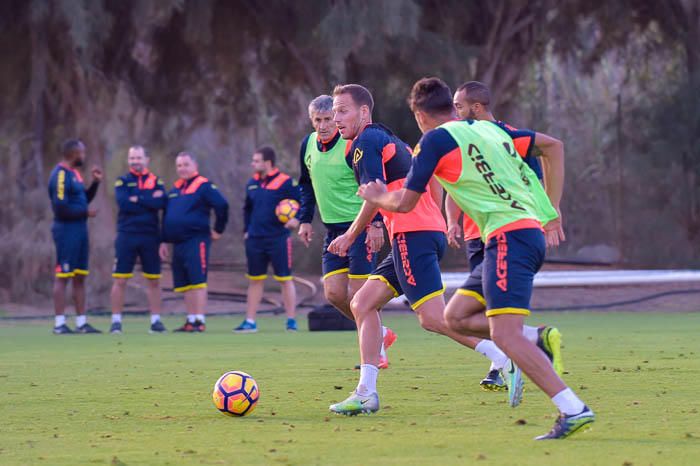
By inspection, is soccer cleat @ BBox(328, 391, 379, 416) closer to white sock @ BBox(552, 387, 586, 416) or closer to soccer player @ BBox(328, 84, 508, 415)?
soccer player @ BBox(328, 84, 508, 415)

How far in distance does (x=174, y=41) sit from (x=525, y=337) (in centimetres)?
1781

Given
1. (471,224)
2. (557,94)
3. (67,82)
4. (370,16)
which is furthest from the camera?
(557,94)

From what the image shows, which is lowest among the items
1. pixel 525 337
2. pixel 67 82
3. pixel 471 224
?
pixel 525 337

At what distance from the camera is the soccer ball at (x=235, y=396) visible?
24.5 ft

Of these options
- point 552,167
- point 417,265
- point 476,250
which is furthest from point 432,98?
point 476,250

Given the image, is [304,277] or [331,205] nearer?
[331,205]

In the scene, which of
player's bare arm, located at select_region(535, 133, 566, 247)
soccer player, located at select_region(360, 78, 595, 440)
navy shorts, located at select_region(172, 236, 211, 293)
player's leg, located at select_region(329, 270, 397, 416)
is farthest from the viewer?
navy shorts, located at select_region(172, 236, 211, 293)

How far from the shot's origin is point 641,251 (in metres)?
25.6

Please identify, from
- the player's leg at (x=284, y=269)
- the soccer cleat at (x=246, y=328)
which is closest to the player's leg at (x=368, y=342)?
the soccer cleat at (x=246, y=328)

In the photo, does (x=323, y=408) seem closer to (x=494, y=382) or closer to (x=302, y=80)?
(x=494, y=382)

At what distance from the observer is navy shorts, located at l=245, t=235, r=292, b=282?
1695 cm

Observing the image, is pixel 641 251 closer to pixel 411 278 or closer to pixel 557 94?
pixel 557 94

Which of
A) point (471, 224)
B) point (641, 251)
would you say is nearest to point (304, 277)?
point (641, 251)

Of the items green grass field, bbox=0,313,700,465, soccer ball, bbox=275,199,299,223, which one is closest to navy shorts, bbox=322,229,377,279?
green grass field, bbox=0,313,700,465
